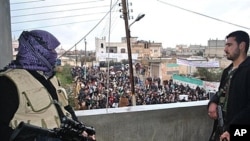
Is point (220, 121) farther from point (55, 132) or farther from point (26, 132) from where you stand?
point (26, 132)

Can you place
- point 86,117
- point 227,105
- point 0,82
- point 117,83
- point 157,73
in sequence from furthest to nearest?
point 157,73 < point 117,83 < point 86,117 < point 227,105 < point 0,82

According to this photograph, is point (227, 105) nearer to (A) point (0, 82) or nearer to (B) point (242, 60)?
(B) point (242, 60)

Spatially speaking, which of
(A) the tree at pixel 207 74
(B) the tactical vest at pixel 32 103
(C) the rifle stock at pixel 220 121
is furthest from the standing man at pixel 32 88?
(A) the tree at pixel 207 74

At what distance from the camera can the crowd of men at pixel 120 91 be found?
771 inches

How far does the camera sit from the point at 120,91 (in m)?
24.1

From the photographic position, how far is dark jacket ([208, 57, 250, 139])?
1930 millimetres

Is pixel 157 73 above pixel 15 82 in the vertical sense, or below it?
below

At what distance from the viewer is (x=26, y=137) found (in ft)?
4.51

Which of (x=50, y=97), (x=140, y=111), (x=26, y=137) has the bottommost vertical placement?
(x=140, y=111)

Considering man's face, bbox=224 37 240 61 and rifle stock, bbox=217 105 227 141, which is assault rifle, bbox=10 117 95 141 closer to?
rifle stock, bbox=217 105 227 141

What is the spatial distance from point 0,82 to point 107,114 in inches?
56.9

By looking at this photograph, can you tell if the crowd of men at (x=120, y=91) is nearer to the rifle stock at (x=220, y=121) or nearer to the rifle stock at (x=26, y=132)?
the rifle stock at (x=220, y=121)

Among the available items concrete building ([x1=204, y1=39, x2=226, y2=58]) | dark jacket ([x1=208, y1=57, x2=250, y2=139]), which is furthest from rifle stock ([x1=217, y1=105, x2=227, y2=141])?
concrete building ([x1=204, y1=39, x2=226, y2=58])

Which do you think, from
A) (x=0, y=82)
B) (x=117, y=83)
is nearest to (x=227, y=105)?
(x=0, y=82)
